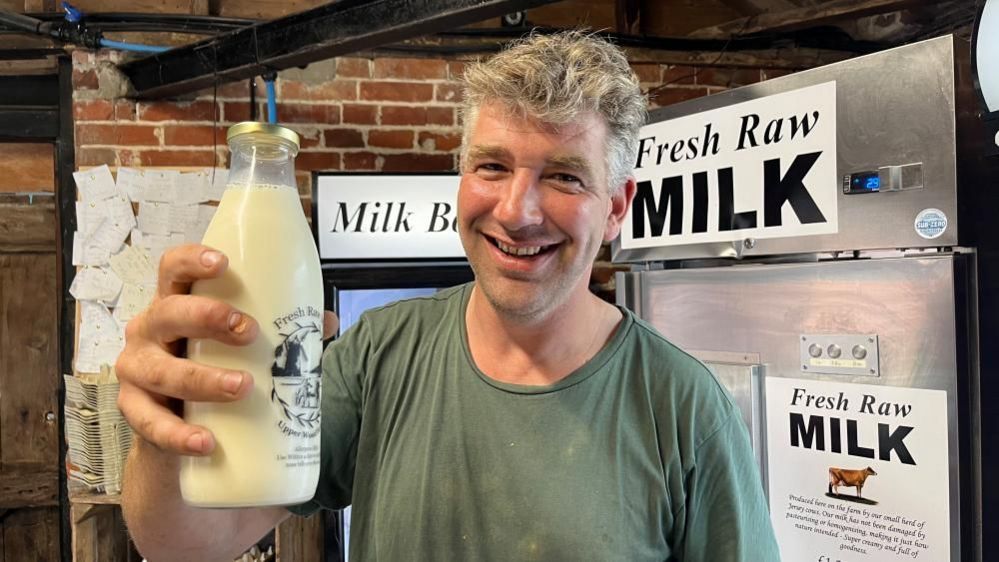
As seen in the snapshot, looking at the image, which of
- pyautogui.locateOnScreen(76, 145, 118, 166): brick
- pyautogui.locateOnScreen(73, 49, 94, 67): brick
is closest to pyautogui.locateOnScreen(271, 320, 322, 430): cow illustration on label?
pyautogui.locateOnScreen(76, 145, 118, 166): brick

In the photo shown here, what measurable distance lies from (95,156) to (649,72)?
2.11 metres

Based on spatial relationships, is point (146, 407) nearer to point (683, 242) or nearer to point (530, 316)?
point (530, 316)

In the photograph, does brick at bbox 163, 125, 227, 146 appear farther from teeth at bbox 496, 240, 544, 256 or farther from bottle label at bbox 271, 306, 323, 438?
bottle label at bbox 271, 306, 323, 438

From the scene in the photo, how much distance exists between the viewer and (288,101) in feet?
8.43

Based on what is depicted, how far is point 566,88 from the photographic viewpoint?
91 centimetres

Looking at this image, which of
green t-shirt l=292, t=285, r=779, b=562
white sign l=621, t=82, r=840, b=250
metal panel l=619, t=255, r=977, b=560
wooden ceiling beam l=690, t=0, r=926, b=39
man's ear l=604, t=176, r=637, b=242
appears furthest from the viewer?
wooden ceiling beam l=690, t=0, r=926, b=39

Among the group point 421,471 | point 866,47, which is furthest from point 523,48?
point 866,47

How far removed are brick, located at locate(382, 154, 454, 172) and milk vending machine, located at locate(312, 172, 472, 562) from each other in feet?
0.75

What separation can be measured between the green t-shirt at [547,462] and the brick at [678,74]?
2.03 meters

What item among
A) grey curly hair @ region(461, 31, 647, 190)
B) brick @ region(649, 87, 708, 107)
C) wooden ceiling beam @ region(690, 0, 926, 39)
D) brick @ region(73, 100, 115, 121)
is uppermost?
wooden ceiling beam @ region(690, 0, 926, 39)

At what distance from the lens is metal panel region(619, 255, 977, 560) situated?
1366 mm

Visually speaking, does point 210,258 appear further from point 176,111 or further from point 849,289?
point 176,111

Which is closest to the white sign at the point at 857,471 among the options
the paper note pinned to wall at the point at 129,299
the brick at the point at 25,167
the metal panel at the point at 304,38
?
the metal panel at the point at 304,38

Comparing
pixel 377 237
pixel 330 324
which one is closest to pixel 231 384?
pixel 330 324
